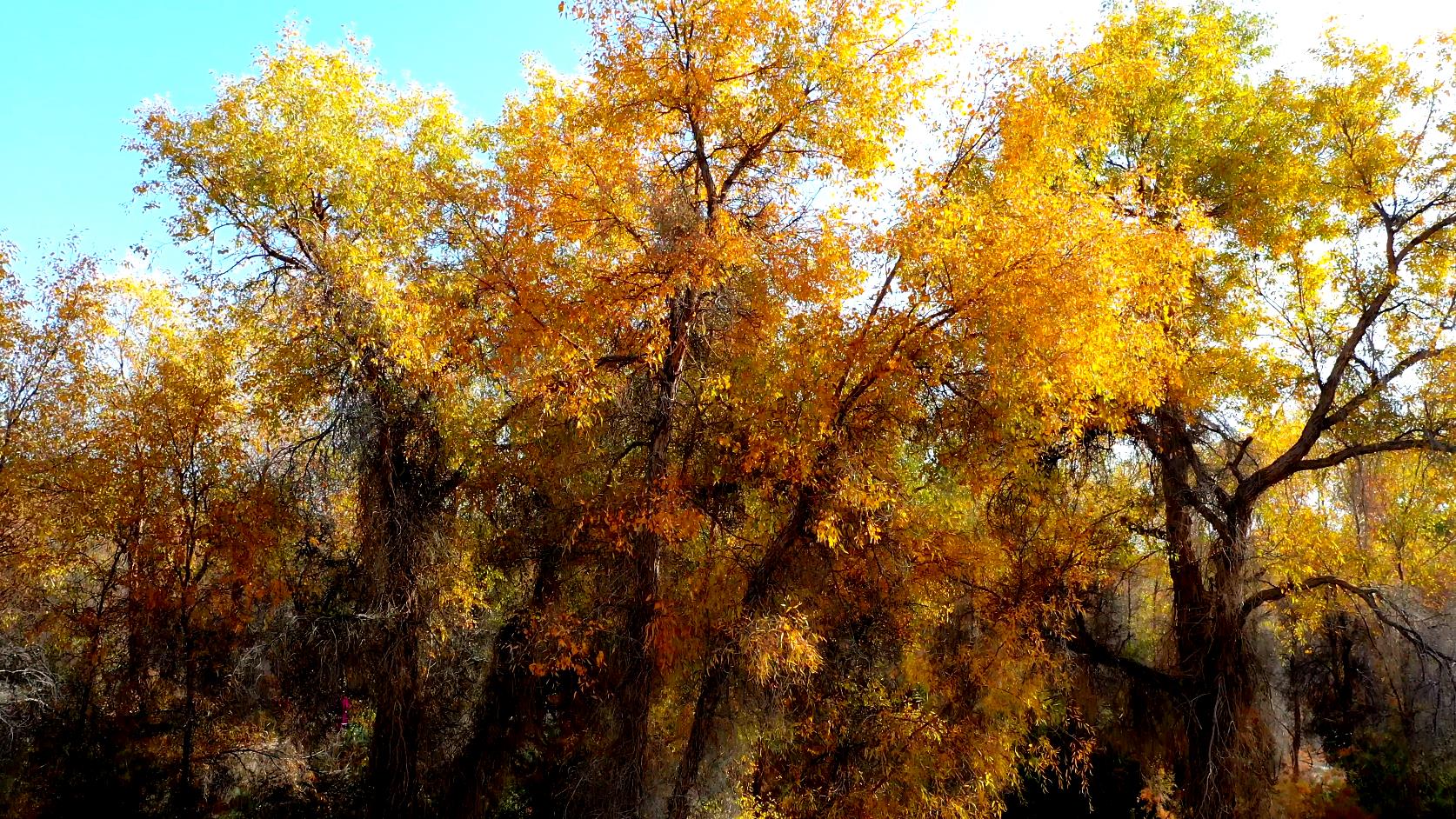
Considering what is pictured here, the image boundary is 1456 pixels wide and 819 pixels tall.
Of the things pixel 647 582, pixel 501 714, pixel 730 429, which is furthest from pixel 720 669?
pixel 501 714

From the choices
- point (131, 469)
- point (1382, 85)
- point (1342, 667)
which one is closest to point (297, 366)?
point (131, 469)

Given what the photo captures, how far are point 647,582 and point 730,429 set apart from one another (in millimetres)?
1863

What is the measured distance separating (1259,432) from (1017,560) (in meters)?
3.67

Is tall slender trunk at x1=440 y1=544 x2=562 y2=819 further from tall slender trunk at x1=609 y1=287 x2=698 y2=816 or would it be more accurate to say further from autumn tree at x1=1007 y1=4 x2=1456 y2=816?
autumn tree at x1=1007 y1=4 x2=1456 y2=816

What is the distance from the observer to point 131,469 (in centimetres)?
1357

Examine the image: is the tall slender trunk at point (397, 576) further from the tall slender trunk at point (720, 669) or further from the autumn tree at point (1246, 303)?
the autumn tree at point (1246, 303)

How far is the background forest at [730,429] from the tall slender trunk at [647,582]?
0.06 m

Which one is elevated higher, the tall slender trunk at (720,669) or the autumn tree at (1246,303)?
the autumn tree at (1246,303)

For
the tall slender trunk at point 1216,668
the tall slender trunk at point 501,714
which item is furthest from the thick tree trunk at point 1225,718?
the tall slender trunk at point 501,714

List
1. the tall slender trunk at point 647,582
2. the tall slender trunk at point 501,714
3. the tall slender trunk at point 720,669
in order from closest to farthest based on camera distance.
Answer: the tall slender trunk at point 647,582, the tall slender trunk at point 720,669, the tall slender trunk at point 501,714

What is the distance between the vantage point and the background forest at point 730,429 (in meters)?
9.62

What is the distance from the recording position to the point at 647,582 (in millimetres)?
9859

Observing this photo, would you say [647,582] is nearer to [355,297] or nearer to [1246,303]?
[355,297]

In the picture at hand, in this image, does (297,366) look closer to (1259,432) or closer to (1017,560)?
(1017,560)
